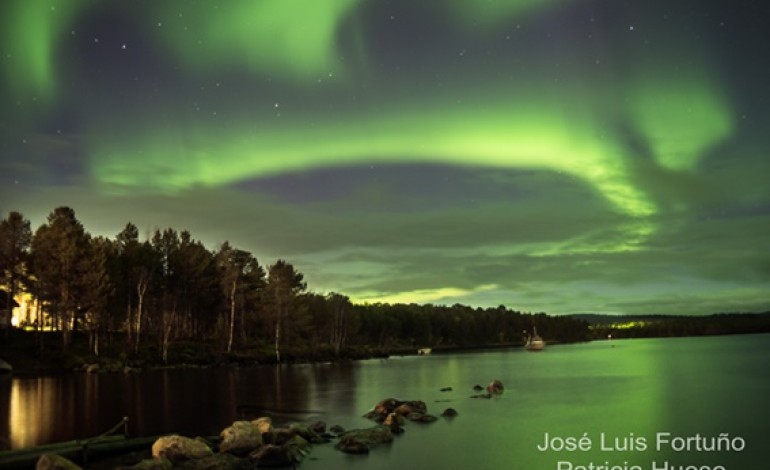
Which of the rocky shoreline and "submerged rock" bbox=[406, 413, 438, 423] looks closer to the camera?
the rocky shoreline

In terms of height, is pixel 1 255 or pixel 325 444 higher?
pixel 1 255

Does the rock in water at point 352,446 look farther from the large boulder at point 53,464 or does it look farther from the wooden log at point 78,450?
the large boulder at point 53,464

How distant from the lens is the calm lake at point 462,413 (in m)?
32.2

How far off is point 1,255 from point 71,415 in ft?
205

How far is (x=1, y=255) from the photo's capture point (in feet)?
304

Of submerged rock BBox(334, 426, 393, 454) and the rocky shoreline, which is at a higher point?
the rocky shoreline

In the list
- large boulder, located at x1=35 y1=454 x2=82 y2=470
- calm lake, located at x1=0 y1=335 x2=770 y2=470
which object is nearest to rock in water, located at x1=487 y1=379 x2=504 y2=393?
calm lake, located at x1=0 y1=335 x2=770 y2=470

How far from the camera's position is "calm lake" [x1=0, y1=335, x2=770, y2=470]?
32.2m

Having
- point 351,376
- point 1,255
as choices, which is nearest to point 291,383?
point 351,376

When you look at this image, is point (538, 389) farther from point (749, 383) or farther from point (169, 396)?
point (169, 396)

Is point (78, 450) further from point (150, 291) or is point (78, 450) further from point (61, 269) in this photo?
point (150, 291)

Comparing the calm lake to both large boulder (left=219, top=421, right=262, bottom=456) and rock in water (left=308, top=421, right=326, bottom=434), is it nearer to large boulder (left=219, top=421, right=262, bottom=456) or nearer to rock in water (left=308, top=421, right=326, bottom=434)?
large boulder (left=219, top=421, right=262, bottom=456)

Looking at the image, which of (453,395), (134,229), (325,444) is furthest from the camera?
(134,229)

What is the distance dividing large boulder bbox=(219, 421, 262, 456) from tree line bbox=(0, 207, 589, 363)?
68.0 meters
